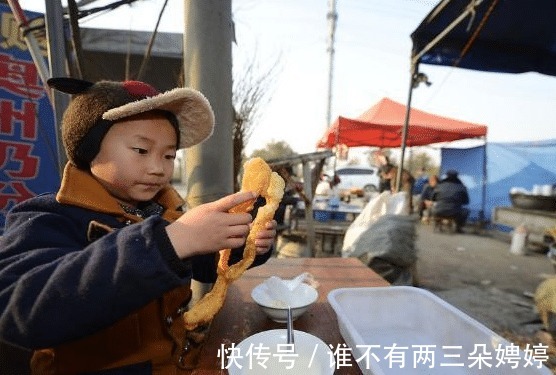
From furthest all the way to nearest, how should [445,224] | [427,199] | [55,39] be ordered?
1. [427,199]
2. [445,224]
3. [55,39]

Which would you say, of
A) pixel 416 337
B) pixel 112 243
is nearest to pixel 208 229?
pixel 112 243

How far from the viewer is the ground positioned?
3.77 metres

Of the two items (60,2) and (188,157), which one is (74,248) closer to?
(188,157)

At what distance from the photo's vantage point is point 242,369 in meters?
0.93

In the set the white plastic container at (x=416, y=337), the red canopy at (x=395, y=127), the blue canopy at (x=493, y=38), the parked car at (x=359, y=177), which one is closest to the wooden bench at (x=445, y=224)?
the red canopy at (x=395, y=127)

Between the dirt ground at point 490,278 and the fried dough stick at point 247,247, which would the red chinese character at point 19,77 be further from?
the dirt ground at point 490,278

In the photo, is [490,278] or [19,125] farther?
[490,278]

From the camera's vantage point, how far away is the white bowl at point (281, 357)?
3.05 feet

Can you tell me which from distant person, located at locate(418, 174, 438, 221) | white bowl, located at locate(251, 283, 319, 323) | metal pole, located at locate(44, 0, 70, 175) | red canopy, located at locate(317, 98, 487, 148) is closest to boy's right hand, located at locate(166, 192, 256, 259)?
white bowl, located at locate(251, 283, 319, 323)

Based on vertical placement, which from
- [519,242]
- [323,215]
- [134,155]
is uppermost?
[134,155]

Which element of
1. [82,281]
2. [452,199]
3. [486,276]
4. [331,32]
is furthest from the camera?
[331,32]

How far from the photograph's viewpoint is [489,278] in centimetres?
544

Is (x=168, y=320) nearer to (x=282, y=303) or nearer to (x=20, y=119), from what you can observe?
(x=282, y=303)

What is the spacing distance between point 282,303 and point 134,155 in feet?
2.68
